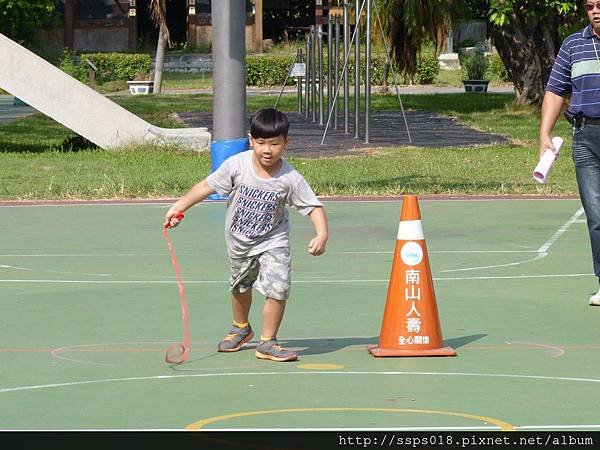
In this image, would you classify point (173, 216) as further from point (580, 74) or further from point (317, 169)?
point (317, 169)

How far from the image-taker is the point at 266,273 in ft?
27.3

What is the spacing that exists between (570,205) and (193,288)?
698 cm

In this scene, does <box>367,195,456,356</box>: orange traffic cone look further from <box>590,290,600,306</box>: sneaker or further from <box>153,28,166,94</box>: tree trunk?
<box>153,28,166,94</box>: tree trunk

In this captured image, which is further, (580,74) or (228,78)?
(228,78)

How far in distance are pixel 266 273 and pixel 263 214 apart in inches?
12.9

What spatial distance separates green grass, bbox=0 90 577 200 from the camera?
60.7 feet

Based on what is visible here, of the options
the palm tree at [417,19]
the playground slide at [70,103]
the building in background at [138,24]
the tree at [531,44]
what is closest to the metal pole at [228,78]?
the playground slide at [70,103]

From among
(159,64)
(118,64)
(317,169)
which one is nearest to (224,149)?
(317,169)

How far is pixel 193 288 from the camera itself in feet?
36.3

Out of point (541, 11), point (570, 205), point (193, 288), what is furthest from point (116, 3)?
point (193, 288)

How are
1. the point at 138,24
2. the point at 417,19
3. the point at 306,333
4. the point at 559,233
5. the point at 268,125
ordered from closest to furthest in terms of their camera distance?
the point at 268,125 < the point at 306,333 < the point at 559,233 < the point at 417,19 < the point at 138,24

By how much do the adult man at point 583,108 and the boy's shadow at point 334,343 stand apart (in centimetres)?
153
